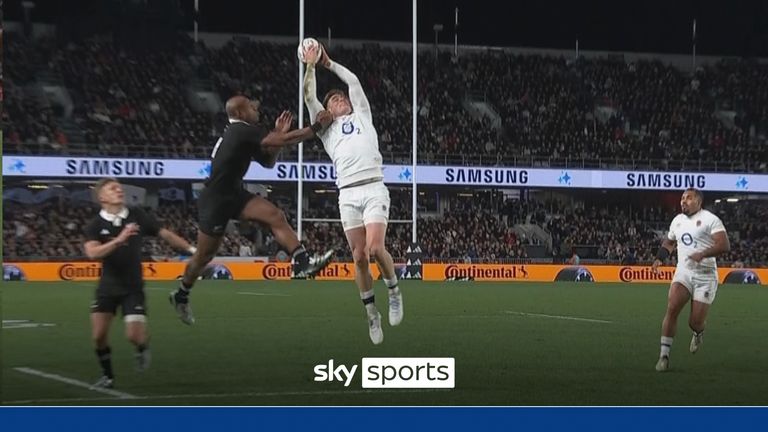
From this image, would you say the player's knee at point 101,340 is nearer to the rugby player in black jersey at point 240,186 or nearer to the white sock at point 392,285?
the rugby player in black jersey at point 240,186

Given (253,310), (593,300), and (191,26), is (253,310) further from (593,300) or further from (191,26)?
(593,300)

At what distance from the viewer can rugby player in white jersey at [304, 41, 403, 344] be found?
7.41 m

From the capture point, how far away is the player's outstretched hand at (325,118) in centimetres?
662

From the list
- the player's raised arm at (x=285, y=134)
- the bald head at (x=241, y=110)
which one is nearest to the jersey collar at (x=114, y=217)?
the bald head at (x=241, y=110)

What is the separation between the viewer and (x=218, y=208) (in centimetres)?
663

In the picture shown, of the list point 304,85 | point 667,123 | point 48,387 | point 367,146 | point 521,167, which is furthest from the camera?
point 521,167

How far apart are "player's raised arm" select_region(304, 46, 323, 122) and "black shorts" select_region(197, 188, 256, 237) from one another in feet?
2.38

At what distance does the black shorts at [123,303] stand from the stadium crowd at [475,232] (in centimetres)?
1264

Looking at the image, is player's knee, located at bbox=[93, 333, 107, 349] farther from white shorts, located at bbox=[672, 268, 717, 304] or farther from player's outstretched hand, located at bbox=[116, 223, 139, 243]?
white shorts, located at bbox=[672, 268, 717, 304]

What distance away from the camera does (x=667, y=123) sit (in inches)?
552

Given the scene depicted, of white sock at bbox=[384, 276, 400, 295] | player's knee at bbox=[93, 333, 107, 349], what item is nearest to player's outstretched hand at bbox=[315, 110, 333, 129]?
white sock at bbox=[384, 276, 400, 295]

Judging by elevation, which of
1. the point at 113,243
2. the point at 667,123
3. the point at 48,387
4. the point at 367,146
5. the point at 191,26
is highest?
the point at 191,26

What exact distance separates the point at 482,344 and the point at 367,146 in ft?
8.26

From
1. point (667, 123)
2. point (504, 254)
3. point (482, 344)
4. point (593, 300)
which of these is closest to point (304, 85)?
point (482, 344)
